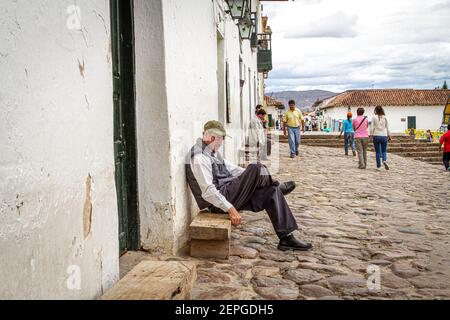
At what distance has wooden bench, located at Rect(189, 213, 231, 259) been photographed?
11.5 ft

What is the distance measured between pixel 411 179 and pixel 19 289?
9.36 m

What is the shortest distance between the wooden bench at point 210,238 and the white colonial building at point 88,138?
0.20 m

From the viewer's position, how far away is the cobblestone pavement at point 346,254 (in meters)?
3.05

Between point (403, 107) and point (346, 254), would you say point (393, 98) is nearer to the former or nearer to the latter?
point (403, 107)

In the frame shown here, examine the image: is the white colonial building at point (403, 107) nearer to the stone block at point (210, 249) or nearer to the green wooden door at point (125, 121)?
the stone block at point (210, 249)

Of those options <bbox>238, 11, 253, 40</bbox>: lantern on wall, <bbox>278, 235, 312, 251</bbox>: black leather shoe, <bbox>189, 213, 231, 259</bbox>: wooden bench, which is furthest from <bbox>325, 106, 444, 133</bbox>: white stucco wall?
<bbox>189, 213, 231, 259</bbox>: wooden bench

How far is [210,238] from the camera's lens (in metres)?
3.54

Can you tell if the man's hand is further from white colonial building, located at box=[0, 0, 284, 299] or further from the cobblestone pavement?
white colonial building, located at box=[0, 0, 284, 299]

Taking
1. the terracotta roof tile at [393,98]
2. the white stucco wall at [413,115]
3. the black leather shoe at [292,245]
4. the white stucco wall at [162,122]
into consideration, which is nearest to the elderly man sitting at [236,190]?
the black leather shoe at [292,245]

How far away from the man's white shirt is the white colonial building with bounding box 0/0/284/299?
0.55 feet

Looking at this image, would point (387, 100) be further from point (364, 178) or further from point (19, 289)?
point (19, 289)

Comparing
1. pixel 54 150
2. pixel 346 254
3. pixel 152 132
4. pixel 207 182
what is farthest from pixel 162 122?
pixel 346 254
